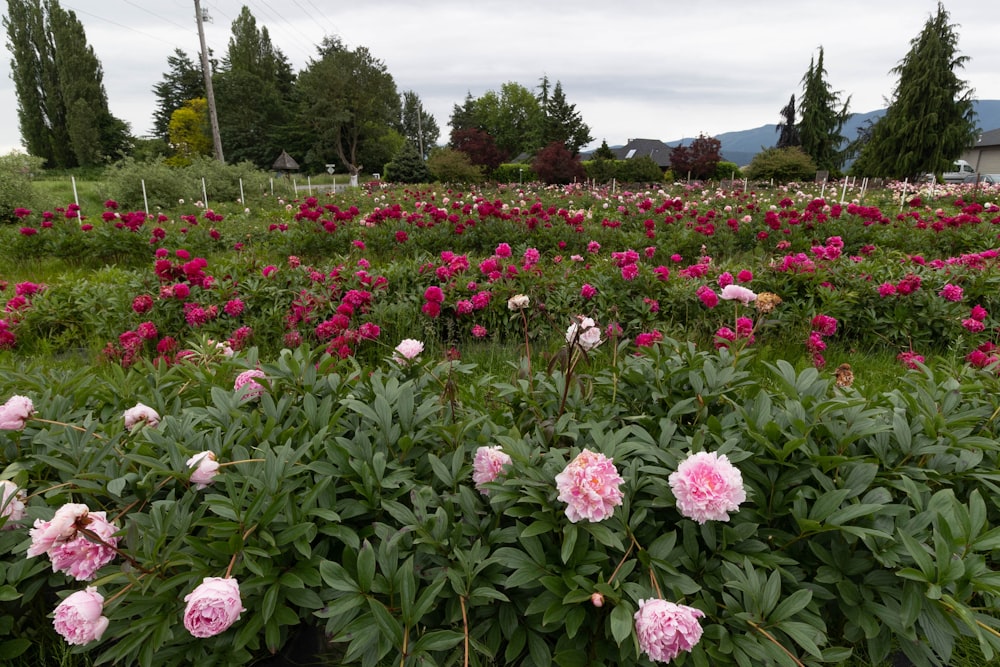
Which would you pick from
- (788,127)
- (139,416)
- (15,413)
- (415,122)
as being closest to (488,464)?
(139,416)

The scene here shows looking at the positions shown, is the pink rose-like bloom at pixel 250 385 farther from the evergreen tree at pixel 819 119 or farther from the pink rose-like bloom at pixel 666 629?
the evergreen tree at pixel 819 119

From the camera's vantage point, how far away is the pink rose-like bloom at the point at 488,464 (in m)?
1.26

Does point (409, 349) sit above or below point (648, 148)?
below

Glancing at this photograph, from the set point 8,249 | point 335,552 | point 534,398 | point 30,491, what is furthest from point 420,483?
point 8,249

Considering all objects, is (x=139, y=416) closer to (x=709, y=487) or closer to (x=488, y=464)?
(x=488, y=464)

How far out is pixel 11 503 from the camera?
1.25 m

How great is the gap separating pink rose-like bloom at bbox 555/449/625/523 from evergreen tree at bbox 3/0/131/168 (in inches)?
1650

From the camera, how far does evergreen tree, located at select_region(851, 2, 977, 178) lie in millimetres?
19828

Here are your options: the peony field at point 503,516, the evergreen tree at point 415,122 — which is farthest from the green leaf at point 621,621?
the evergreen tree at point 415,122

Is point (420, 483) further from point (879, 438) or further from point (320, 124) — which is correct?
point (320, 124)

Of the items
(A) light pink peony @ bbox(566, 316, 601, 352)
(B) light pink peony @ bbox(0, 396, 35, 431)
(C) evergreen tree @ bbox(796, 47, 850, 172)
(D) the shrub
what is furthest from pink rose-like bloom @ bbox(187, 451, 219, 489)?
(C) evergreen tree @ bbox(796, 47, 850, 172)

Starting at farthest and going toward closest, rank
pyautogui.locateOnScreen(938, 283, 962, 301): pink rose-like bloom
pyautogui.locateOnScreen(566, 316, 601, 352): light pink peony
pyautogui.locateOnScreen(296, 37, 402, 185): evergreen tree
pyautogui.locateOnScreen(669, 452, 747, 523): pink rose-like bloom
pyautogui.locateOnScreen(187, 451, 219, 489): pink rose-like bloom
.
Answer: pyautogui.locateOnScreen(296, 37, 402, 185): evergreen tree → pyautogui.locateOnScreen(938, 283, 962, 301): pink rose-like bloom → pyautogui.locateOnScreen(566, 316, 601, 352): light pink peony → pyautogui.locateOnScreen(187, 451, 219, 489): pink rose-like bloom → pyautogui.locateOnScreen(669, 452, 747, 523): pink rose-like bloom

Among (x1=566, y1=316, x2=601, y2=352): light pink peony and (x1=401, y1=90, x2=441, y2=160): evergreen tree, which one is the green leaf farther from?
(x1=401, y1=90, x2=441, y2=160): evergreen tree

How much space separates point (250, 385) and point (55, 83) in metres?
44.3
